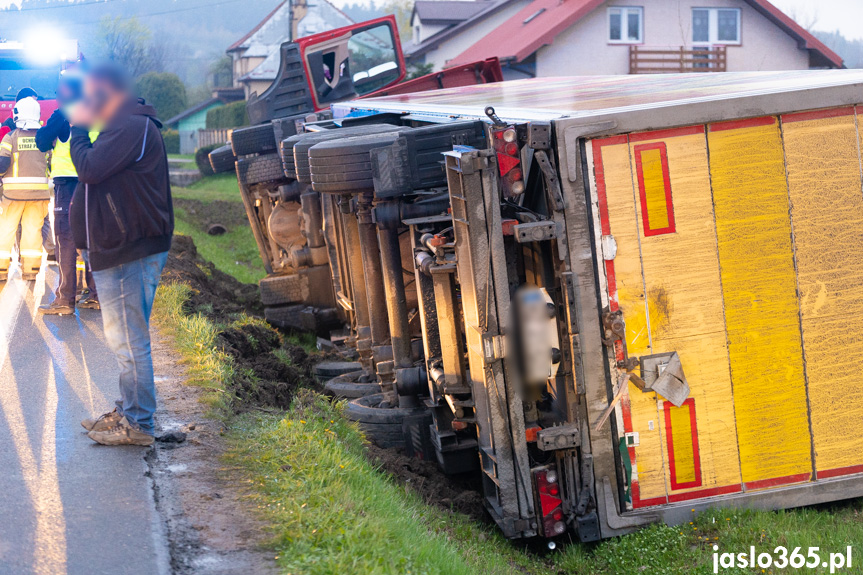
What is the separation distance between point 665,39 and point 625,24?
1.84 meters

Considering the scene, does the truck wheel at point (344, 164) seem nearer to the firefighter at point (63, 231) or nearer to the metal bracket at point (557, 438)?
the metal bracket at point (557, 438)

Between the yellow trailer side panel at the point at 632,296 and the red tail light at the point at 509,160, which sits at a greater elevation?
the red tail light at the point at 509,160

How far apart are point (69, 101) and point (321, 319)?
575cm

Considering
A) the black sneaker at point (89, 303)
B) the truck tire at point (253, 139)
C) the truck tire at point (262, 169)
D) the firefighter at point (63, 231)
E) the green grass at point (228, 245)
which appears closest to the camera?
the firefighter at point (63, 231)

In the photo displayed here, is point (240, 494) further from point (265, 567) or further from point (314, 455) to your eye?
point (265, 567)

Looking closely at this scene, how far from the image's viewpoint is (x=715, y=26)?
37656 mm

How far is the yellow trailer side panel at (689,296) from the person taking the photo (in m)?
4.84

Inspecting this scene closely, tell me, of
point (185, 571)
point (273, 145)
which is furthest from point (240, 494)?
point (273, 145)

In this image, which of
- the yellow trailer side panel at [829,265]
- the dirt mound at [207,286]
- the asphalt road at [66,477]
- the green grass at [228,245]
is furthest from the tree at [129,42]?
the yellow trailer side panel at [829,265]

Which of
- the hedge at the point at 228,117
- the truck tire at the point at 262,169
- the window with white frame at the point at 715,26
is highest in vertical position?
the window with white frame at the point at 715,26

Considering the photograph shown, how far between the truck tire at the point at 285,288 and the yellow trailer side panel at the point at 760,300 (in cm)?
658

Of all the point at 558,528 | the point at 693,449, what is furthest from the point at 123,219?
the point at 693,449

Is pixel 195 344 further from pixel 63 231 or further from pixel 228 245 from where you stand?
pixel 228 245

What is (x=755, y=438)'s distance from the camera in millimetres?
4992
